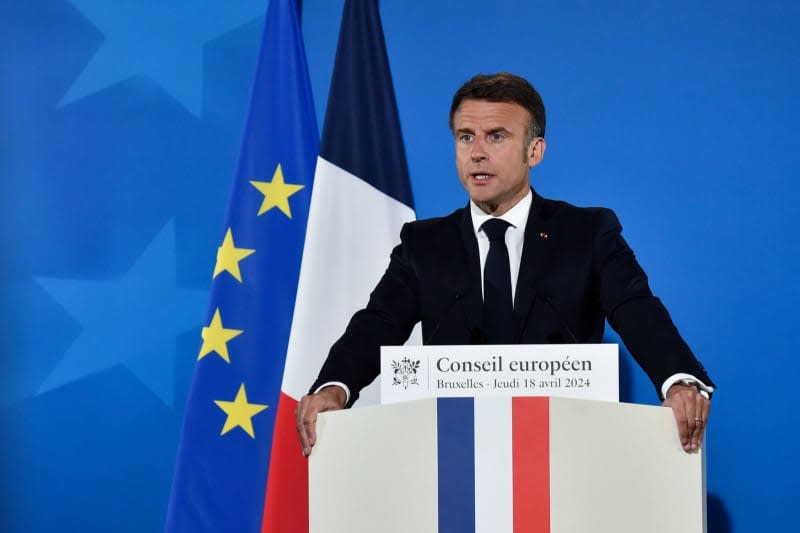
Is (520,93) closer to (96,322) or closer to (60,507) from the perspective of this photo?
(96,322)

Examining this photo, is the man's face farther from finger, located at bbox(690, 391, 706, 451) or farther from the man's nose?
finger, located at bbox(690, 391, 706, 451)

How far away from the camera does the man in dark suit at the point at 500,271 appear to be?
83.5 inches

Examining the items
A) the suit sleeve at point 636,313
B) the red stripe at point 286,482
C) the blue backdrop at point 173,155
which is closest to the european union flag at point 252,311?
the red stripe at point 286,482

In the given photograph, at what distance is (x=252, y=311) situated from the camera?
10.7 feet

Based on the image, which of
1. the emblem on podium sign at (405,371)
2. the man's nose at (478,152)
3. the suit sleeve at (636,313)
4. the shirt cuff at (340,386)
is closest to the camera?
the emblem on podium sign at (405,371)

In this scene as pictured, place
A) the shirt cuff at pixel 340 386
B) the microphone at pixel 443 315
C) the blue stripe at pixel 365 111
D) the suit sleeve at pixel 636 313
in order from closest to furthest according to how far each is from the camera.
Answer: the suit sleeve at pixel 636 313 → the shirt cuff at pixel 340 386 → the microphone at pixel 443 315 → the blue stripe at pixel 365 111

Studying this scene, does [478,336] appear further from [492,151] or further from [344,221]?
[344,221]

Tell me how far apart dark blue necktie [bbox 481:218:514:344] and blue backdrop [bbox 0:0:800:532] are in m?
1.17

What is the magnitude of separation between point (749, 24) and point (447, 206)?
1.17m

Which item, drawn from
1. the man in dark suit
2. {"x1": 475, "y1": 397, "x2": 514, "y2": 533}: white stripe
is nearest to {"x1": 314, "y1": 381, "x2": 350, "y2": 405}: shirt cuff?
the man in dark suit

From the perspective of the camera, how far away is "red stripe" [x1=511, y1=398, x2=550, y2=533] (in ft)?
5.30

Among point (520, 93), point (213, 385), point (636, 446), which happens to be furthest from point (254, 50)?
point (636, 446)

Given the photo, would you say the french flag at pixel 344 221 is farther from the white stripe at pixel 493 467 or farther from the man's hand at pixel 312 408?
the white stripe at pixel 493 467

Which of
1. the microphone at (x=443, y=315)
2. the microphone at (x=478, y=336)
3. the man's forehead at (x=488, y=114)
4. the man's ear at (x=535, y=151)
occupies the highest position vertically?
the man's forehead at (x=488, y=114)
